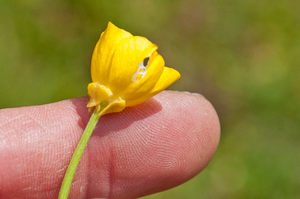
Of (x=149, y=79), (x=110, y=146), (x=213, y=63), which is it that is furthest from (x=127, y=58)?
(x=213, y=63)

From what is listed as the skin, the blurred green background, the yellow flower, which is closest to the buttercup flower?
the yellow flower

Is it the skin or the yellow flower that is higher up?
the yellow flower

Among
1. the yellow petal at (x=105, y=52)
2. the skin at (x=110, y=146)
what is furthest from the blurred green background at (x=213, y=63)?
the yellow petal at (x=105, y=52)

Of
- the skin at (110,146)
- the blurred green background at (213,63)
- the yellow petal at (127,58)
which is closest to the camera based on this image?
the yellow petal at (127,58)

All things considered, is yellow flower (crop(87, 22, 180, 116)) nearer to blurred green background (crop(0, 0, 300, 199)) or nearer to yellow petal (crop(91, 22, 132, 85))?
yellow petal (crop(91, 22, 132, 85))

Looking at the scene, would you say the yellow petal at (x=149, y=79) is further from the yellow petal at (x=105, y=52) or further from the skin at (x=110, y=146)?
the skin at (x=110, y=146)

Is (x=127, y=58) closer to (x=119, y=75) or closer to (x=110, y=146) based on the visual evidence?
(x=119, y=75)

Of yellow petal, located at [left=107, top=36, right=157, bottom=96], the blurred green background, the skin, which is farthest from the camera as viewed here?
the blurred green background
